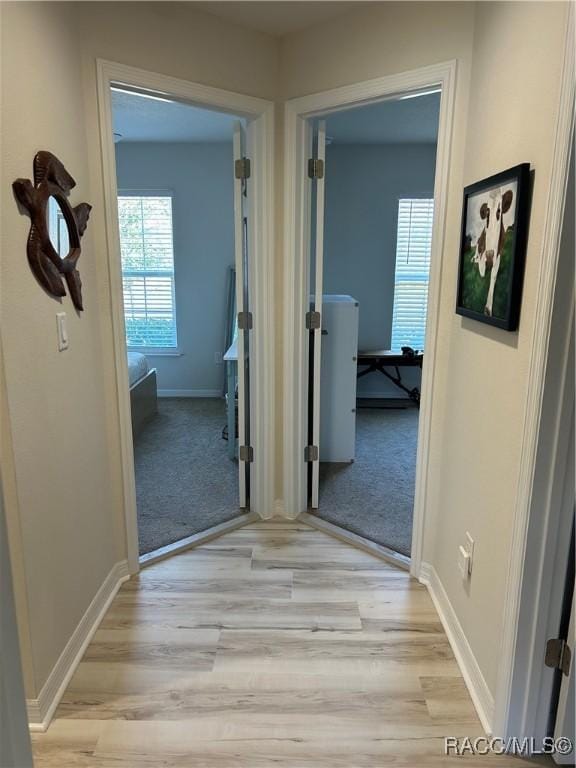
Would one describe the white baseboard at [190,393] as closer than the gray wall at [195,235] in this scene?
No

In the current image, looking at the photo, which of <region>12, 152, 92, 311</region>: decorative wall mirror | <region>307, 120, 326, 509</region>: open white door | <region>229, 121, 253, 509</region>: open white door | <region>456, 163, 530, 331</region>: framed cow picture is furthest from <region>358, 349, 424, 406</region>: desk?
<region>12, 152, 92, 311</region>: decorative wall mirror

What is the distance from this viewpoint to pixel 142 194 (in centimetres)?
509

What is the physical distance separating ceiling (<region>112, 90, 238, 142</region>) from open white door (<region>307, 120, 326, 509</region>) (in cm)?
129

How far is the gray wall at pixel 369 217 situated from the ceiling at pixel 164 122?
119 centimetres

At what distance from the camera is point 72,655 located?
1823 millimetres

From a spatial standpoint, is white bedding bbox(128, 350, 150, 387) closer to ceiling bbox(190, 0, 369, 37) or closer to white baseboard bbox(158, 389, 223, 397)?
white baseboard bbox(158, 389, 223, 397)

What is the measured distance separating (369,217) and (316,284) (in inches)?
107

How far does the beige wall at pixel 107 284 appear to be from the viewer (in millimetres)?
1428

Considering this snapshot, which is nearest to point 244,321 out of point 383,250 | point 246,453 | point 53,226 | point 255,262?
point 255,262

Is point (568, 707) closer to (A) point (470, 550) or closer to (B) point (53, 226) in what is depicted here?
(A) point (470, 550)

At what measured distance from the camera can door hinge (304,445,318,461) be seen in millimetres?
2942

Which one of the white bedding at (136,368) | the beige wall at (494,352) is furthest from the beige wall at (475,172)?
the white bedding at (136,368)

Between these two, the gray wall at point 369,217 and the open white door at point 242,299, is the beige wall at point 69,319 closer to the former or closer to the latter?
the open white door at point 242,299

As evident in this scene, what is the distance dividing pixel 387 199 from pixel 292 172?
283cm
